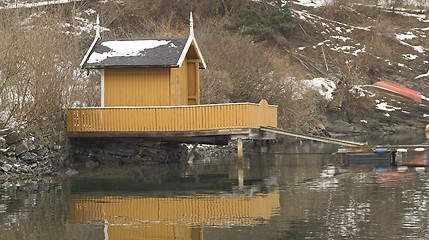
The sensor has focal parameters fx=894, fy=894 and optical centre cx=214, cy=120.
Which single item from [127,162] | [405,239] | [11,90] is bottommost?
[405,239]

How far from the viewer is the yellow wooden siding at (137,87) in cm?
3622

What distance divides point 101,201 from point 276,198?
4.92 meters

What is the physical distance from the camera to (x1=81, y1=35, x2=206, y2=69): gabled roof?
35812 mm

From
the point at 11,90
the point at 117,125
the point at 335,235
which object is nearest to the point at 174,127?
the point at 117,125

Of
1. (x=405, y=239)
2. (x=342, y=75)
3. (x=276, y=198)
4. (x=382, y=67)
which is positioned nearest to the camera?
(x=405, y=239)

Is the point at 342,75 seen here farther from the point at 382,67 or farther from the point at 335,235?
the point at 335,235

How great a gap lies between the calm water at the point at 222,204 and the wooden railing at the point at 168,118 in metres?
1.75

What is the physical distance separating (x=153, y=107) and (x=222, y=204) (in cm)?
1200

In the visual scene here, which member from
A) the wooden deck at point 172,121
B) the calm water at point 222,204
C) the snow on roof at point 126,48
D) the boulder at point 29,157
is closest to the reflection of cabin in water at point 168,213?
the calm water at point 222,204

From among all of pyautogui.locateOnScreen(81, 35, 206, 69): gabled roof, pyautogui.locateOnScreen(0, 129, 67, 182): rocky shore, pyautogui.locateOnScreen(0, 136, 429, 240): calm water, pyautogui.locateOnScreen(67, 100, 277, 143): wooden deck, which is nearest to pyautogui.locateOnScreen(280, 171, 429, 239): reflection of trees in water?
pyautogui.locateOnScreen(0, 136, 429, 240): calm water

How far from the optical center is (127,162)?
37.8 metres

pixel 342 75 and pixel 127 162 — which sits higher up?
pixel 342 75

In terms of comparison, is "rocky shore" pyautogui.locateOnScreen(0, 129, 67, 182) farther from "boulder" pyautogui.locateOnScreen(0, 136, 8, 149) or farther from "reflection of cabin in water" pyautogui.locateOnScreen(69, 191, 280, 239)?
"reflection of cabin in water" pyautogui.locateOnScreen(69, 191, 280, 239)

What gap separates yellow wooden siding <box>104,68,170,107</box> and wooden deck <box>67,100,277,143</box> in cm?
88
